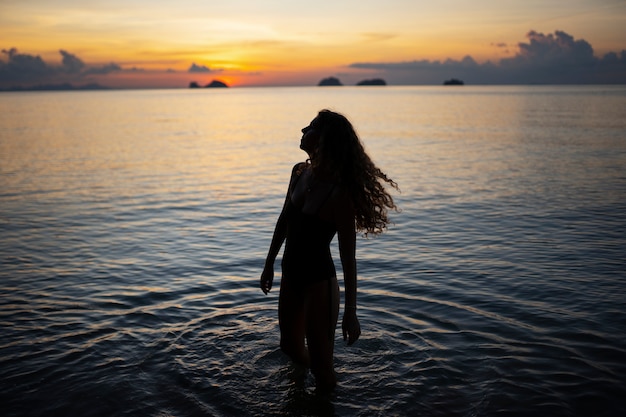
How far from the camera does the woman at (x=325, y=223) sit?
4906 millimetres

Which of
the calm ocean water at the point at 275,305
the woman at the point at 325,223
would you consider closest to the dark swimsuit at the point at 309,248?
the woman at the point at 325,223

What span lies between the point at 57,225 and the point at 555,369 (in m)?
13.2

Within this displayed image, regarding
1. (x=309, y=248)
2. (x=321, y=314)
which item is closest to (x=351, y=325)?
(x=321, y=314)

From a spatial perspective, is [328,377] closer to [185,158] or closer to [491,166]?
[491,166]

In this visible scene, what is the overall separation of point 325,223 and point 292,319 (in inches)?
42.6

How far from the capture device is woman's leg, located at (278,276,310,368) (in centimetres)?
535

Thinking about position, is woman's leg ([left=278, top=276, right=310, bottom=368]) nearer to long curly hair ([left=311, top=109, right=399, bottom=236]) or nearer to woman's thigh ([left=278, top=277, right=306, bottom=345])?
woman's thigh ([left=278, top=277, right=306, bottom=345])

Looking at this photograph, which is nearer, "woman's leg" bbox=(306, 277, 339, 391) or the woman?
the woman

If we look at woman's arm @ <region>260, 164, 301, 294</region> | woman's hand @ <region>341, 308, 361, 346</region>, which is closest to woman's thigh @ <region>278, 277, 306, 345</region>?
woman's arm @ <region>260, 164, 301, 294</region>

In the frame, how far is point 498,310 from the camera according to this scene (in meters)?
8.73

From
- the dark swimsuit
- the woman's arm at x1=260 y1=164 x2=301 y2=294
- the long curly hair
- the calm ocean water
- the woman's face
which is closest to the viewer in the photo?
the long curly hair

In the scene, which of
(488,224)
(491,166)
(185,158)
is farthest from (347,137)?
(185,158)

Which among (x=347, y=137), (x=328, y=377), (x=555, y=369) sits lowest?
(x=555, y=369)

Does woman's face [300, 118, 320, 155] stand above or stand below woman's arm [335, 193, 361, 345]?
above
